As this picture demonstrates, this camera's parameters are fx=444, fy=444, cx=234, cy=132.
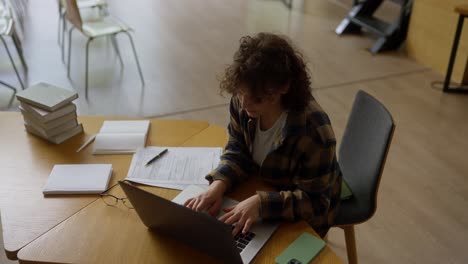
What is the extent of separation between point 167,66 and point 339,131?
1758mm

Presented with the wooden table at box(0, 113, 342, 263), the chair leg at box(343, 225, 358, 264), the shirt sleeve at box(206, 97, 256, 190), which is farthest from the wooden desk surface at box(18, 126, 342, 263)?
the chair leg at box(343, 225, 358, 264)

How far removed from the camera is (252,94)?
1220mm

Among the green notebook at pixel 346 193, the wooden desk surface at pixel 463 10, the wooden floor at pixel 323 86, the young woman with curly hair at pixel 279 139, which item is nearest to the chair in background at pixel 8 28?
the wooden floor at pixel 323 86

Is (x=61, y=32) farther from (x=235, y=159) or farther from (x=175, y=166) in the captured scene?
(x=235, y=159)

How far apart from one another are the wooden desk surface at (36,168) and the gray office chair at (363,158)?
583 mm

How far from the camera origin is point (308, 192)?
4.13 feet

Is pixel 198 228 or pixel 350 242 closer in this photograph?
pixel 198 228

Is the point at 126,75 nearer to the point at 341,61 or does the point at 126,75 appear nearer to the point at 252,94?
the point at 341,61

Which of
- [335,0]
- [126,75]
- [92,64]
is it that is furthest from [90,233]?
[335,0]

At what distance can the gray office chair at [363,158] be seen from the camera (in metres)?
1.53

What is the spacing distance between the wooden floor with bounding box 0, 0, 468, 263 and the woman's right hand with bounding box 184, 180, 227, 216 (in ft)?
2.16

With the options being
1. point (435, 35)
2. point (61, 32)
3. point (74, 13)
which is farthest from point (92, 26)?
point (435, 35)

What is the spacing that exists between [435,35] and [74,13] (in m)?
3.02

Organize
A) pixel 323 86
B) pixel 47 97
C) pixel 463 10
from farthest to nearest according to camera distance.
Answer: pixel 323 86 → pixel 463 10 → pixel 47 97
